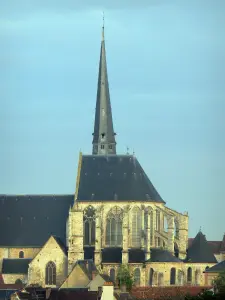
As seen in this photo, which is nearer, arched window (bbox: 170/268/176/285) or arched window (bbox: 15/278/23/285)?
arched window (bbox: 170/268/176/285)

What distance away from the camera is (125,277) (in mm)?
141250

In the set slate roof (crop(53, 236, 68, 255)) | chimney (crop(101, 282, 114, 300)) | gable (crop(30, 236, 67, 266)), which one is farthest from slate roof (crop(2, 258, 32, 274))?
→ chimney (crop(101, 282, 114, 300))

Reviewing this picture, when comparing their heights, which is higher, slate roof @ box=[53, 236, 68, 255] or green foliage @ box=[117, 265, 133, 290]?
slate roof @ box=[53, 236, 68, 255]

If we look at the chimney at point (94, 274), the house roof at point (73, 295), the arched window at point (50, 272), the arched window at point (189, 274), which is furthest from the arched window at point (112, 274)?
the house roof at point (73, 295)

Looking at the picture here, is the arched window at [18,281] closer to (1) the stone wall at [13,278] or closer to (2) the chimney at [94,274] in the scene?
(1) the stone wall at [13,278]

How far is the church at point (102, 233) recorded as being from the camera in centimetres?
14662

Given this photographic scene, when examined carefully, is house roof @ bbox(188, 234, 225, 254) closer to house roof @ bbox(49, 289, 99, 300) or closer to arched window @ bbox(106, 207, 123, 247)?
arched window @ bbox(106, 207, 123, 247)

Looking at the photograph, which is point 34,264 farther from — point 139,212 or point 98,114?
point 98,114

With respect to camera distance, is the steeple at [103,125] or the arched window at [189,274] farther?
the steeple at [103,125]

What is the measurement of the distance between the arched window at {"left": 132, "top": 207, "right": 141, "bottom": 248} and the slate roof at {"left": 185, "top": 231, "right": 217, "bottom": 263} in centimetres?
465

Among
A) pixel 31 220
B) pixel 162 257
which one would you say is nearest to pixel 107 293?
pixel 162 257

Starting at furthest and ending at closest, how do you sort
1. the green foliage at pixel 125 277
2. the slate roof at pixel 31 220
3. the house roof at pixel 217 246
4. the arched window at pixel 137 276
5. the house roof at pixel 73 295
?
1. the house roof at pixel 217 246
2. the slate roof at pixel 31 220
3. the arched window at pixel 137 276
4. the green foliage at pixel 125 277
5. the house roof at pixel 73 295

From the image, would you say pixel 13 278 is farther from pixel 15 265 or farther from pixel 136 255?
pixel 136 255

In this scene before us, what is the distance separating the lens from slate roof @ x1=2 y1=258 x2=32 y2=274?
493ft
